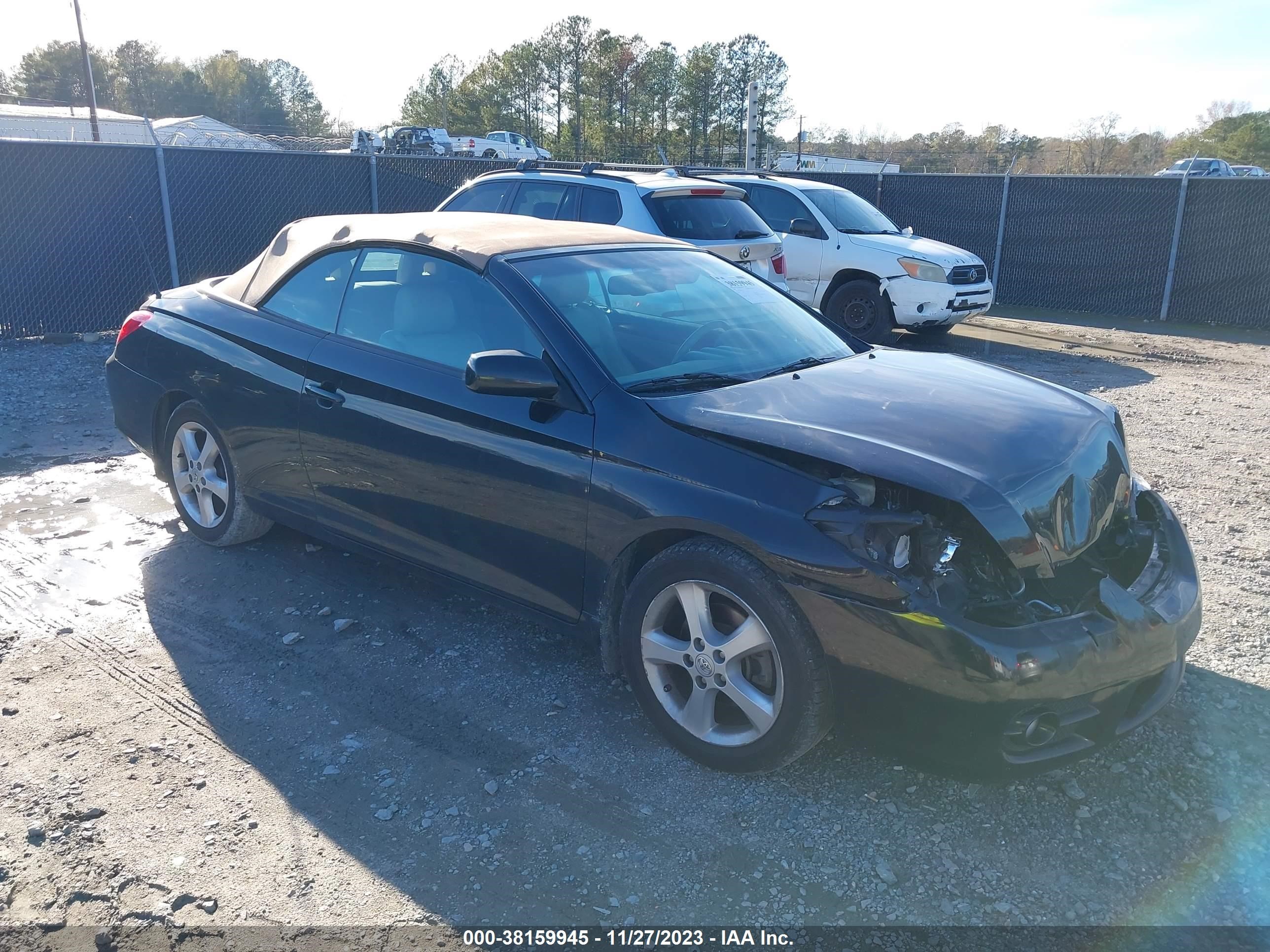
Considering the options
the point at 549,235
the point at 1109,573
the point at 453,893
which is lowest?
the point at 453,893

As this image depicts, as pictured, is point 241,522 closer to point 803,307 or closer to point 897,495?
point 803,307

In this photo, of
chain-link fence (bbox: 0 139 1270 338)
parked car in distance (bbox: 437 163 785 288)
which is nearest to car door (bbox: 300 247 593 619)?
parked car in distance (bbox: 437 163 785 288)

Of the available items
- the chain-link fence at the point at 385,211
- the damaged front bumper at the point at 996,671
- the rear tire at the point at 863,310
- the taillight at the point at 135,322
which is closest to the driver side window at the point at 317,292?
the taillight at the point at 135,322

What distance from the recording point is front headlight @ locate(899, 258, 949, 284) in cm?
1141

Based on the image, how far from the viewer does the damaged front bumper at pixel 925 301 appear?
11.4m

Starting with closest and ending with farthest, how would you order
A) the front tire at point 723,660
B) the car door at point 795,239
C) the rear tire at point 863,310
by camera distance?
the front tire at point 723,660 < the rear tire at point 863,310 < the car door at point 795,239

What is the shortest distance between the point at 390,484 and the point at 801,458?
1.81 m

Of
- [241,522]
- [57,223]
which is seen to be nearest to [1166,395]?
[241,522]

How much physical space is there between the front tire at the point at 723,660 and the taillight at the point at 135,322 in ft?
11.1

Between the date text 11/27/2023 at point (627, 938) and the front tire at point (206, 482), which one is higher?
the front tire at point (206, 482)

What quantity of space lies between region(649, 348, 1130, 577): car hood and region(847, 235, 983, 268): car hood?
8.01 m

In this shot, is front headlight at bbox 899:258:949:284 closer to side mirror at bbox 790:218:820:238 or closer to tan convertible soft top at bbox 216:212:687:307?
side mirror at bbox 790:218:820:238

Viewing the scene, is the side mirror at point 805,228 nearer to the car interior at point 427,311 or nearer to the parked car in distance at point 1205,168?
the car interior at point 427,311

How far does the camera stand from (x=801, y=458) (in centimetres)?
299
